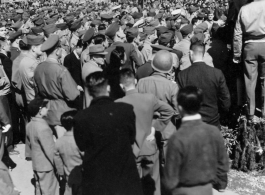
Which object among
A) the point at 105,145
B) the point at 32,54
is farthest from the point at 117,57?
the point at 105,145

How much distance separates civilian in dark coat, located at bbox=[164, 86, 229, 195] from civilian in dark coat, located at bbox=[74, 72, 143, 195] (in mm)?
576

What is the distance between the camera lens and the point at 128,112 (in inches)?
138

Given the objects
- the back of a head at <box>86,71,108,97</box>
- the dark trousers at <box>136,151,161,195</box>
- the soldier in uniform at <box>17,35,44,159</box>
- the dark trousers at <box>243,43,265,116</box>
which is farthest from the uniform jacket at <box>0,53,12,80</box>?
the dark trousers at <box>243,43,265,116</box>

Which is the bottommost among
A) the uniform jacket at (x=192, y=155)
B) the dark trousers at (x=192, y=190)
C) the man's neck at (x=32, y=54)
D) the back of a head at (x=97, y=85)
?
the dark trousers at (x=192, y=190)

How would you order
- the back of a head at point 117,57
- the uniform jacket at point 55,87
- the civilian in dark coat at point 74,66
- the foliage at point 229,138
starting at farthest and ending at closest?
the civilian in dark coat at point 74,66, the back of a head at point 117,57, the foliage at point 229,138, the uniform jacket at point 55,87

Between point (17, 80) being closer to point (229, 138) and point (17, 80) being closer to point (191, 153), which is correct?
point (229, 138)

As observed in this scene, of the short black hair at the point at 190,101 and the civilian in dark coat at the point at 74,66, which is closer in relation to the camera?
the short black hair at the point at 190,101

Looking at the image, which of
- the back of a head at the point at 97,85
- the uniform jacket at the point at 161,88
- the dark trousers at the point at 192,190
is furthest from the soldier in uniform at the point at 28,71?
the dark trousers at the point at 192,190

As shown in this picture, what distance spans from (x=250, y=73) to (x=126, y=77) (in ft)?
7.49

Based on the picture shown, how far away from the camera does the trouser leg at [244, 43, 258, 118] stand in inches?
216

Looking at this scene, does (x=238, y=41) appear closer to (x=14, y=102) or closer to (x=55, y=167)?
(x=55, y=167)

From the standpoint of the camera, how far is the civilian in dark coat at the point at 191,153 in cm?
290

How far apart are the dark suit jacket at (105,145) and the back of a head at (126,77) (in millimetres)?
767

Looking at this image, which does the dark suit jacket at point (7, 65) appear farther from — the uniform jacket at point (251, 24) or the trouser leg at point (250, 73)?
the trouser leg at point (250, 73)
